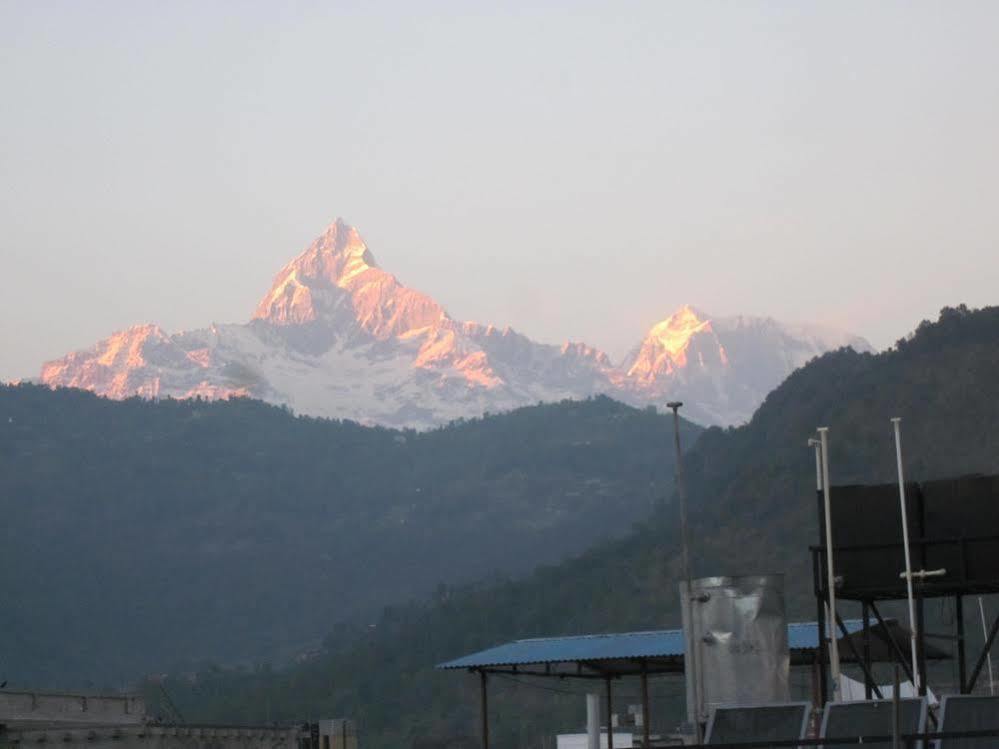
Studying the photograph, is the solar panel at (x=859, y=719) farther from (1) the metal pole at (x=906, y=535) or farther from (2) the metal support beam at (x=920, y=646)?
(1) the metal pole at (x=906, y=535)

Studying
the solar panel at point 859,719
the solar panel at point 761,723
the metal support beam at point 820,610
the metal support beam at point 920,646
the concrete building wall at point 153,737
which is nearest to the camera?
the solar panel at point 859,719

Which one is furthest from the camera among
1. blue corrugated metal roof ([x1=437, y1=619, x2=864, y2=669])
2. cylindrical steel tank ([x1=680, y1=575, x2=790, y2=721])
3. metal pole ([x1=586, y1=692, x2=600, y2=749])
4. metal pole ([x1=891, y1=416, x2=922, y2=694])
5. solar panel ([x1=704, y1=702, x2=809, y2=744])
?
blue corrugated metal roof ([x1=437, y1=619, x2=864, y2=669])

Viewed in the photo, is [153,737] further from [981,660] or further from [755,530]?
[755,530]

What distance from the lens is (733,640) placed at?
971 inches

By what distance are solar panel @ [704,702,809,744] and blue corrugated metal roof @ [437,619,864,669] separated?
1625 cm

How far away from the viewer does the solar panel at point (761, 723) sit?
18906mm

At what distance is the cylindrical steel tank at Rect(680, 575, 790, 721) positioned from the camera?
2462 cm

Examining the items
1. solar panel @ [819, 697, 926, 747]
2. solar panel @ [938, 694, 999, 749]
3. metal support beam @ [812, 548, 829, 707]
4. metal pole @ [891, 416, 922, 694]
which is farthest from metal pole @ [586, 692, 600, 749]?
solar panel @ [938, 694, 999, 749]

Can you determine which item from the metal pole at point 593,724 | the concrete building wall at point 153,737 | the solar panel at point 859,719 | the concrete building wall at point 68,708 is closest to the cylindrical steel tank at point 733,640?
the solar panel at point 859,719

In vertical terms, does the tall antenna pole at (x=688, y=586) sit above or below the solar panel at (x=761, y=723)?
above

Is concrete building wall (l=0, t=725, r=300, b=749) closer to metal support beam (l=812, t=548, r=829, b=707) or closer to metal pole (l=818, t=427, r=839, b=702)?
metal support beam (l=812, t=548, r=829, b=707)

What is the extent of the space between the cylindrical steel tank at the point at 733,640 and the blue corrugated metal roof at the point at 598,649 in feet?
35.2

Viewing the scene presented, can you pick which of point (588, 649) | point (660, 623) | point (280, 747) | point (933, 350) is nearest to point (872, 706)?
point (588, 649)

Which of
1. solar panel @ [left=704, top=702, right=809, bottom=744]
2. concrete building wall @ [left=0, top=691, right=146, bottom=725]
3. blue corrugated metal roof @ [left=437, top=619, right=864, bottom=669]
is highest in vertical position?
blue corrugated metal roof @ [left=437, top=619, right=864, bottom=669]
